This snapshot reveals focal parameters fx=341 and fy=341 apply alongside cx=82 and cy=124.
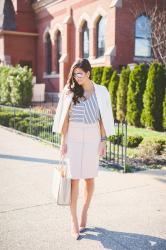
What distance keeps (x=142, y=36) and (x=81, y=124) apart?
56.9ft

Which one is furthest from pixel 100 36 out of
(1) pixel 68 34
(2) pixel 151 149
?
(2) pixel 151 149

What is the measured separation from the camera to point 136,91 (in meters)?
13.2

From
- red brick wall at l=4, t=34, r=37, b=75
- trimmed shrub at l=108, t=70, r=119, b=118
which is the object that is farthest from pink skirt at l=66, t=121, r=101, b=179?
red brick wall at l=4, t=34, r=37, b=75

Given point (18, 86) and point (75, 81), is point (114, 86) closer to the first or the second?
point (18, 86)

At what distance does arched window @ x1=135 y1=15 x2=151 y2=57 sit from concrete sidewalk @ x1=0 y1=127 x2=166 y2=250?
1448cm

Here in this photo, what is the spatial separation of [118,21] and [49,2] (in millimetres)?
8109

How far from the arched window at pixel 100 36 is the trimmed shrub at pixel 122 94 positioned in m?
7.02

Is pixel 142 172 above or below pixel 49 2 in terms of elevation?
below

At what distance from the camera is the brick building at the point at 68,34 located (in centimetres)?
1881

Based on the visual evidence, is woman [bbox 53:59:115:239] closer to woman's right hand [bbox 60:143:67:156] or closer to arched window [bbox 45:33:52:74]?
woman's right hand [bbox 60:143:67:156]

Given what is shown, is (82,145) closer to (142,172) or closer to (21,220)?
(21,220)

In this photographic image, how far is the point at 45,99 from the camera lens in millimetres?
24891

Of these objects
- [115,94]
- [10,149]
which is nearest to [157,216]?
[10,149]

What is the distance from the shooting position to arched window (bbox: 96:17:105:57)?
20.4 m
